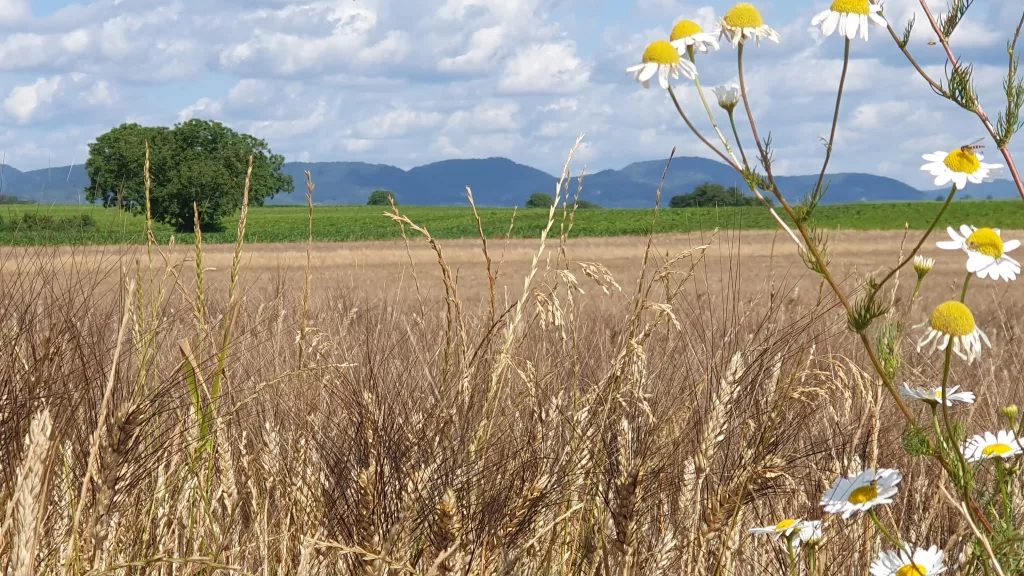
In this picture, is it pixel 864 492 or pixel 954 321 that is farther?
pixel 864 492

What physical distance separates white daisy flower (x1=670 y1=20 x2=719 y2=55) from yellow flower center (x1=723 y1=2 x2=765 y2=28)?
40 millimetres

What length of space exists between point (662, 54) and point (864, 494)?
0.78m

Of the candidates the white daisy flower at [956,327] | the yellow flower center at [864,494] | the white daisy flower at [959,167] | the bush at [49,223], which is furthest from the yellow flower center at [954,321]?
the bush at [49,223]

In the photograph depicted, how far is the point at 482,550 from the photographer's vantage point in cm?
153

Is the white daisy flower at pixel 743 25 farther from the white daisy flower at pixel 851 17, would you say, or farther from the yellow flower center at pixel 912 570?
the yellow flower center at pixel 912 570

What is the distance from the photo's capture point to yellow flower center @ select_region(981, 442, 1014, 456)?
1425 mm

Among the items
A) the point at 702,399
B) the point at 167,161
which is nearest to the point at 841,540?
the point at 702,399

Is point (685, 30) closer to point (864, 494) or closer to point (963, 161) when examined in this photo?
point (963, 161)

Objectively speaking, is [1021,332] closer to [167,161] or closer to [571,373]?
[571,373]

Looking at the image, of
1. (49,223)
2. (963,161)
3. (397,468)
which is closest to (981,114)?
(963,161)

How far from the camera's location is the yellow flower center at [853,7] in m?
1.36

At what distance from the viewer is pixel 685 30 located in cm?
150

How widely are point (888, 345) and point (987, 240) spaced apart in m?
0.26

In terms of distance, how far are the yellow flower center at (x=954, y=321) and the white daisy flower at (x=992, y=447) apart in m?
0.31
